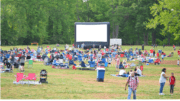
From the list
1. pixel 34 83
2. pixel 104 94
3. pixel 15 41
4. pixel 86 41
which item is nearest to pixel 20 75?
pixel 34 83

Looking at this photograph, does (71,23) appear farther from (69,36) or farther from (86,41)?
(86,41)

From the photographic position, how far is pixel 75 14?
87.9m

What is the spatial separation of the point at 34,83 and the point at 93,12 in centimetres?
A: 6894

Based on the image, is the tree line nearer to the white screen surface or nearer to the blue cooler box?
the white screen surface

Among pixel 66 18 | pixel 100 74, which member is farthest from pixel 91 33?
pixel 66 18

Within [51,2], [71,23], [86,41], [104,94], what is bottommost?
[104,94]

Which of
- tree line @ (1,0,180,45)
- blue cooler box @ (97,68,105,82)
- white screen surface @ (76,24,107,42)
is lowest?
blue cooler box @ (97,68,105,82)

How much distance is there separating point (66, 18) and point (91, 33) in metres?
35.8

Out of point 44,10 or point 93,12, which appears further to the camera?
point 93,12

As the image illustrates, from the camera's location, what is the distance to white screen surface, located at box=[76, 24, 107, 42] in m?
49.2

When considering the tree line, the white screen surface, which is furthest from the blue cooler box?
the tree line

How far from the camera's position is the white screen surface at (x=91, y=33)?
49156 mm

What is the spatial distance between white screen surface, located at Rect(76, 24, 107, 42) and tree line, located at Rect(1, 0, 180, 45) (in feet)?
43.6

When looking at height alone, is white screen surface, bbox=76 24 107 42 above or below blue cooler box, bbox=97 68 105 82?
above
